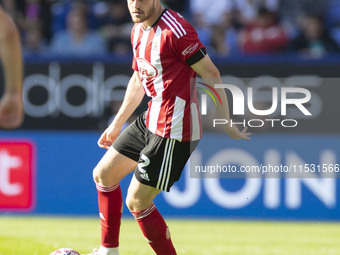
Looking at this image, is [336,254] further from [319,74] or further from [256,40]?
[256,40]

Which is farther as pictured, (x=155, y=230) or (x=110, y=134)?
(x=110, y=134)

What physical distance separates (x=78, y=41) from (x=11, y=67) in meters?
6.97

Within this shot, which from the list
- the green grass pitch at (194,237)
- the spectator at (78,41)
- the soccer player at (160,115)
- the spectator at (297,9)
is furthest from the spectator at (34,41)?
the soccer player at (160,115)

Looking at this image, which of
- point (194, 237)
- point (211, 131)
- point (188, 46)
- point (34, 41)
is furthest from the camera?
point (34, 41)

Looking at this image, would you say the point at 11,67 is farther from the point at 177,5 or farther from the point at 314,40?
the point at 177,5

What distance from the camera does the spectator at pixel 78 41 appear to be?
399 inches

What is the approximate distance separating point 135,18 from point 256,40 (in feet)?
17.3

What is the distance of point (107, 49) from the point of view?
10.2 m

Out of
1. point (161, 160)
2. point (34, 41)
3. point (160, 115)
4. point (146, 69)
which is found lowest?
point (34, 41)

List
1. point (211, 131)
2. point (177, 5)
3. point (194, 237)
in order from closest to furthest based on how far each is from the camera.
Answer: point (194, 237)
point (211, 131)
point (177, 5)

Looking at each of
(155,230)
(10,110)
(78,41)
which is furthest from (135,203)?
(78,41)

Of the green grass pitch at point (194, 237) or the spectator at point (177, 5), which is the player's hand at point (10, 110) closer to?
the green grass pitch at point (194, 237)

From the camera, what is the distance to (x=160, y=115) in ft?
16.5

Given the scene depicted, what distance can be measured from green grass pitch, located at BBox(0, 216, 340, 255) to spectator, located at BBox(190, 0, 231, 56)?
95.3 inches
